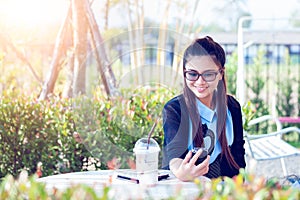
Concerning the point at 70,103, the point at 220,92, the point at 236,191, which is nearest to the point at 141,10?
the point at 70,103

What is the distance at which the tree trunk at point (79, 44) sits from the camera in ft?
15.7

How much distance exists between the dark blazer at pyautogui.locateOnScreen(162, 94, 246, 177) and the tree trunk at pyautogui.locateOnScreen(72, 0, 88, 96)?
191 centimetres

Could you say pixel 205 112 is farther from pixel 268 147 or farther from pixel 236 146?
pixel 268 147

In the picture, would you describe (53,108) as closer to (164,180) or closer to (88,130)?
(88,130)

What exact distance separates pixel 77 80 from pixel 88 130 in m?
0.83

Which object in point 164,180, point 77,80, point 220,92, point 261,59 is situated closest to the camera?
point 164,180

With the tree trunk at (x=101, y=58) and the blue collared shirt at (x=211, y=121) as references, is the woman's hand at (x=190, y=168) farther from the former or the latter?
the tree trunk at (x=101, y=58)

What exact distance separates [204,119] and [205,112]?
37 millimetres

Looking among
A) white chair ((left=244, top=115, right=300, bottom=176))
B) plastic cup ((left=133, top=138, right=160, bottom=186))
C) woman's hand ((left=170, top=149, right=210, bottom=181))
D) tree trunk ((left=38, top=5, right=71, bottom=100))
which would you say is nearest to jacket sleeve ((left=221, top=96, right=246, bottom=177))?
woman's hand ((left=170, top=149, right=210, bottom=181))

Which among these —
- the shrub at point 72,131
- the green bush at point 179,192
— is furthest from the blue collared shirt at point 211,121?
the green bush at point 179,192

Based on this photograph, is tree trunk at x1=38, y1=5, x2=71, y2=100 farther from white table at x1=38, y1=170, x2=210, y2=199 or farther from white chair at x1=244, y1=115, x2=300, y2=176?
white table at x1=38, y1=170, x2=210, y2=199

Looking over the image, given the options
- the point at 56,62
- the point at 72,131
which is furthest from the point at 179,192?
the point at 56,62

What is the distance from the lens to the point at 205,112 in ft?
9.82

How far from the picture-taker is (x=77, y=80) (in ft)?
15.8
